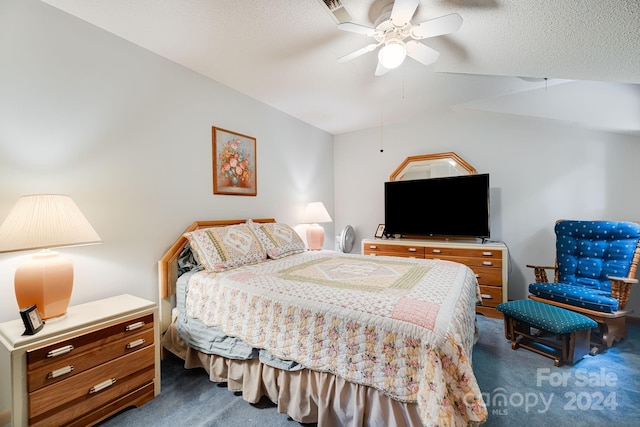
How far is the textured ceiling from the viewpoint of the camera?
1555 millimetres

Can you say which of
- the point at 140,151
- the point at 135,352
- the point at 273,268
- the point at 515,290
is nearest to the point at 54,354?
the point at 135,352

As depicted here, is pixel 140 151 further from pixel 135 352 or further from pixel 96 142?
pixel 135 352

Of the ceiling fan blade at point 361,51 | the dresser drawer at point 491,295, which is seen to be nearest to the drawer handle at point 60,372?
the ceiling fan blade at point 361,51

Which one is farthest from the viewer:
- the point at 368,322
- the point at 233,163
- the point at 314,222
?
the point at 314,222

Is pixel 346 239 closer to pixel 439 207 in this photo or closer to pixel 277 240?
pixel 439 207

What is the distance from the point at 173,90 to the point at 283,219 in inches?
72.9

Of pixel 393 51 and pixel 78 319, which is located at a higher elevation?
pixel 393 51

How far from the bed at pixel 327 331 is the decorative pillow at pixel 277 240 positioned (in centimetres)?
24

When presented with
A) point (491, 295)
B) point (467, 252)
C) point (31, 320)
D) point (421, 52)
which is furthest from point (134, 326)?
point (491, 295)

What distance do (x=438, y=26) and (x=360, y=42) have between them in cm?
65

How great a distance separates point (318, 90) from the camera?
2.81 meters

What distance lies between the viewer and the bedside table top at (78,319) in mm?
1235

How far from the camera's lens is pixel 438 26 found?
4.94 feet

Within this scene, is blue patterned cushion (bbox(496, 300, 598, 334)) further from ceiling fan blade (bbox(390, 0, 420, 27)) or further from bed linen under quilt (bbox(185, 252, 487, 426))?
ceiling fan blade (bbox(390, 0, 420, 27))
